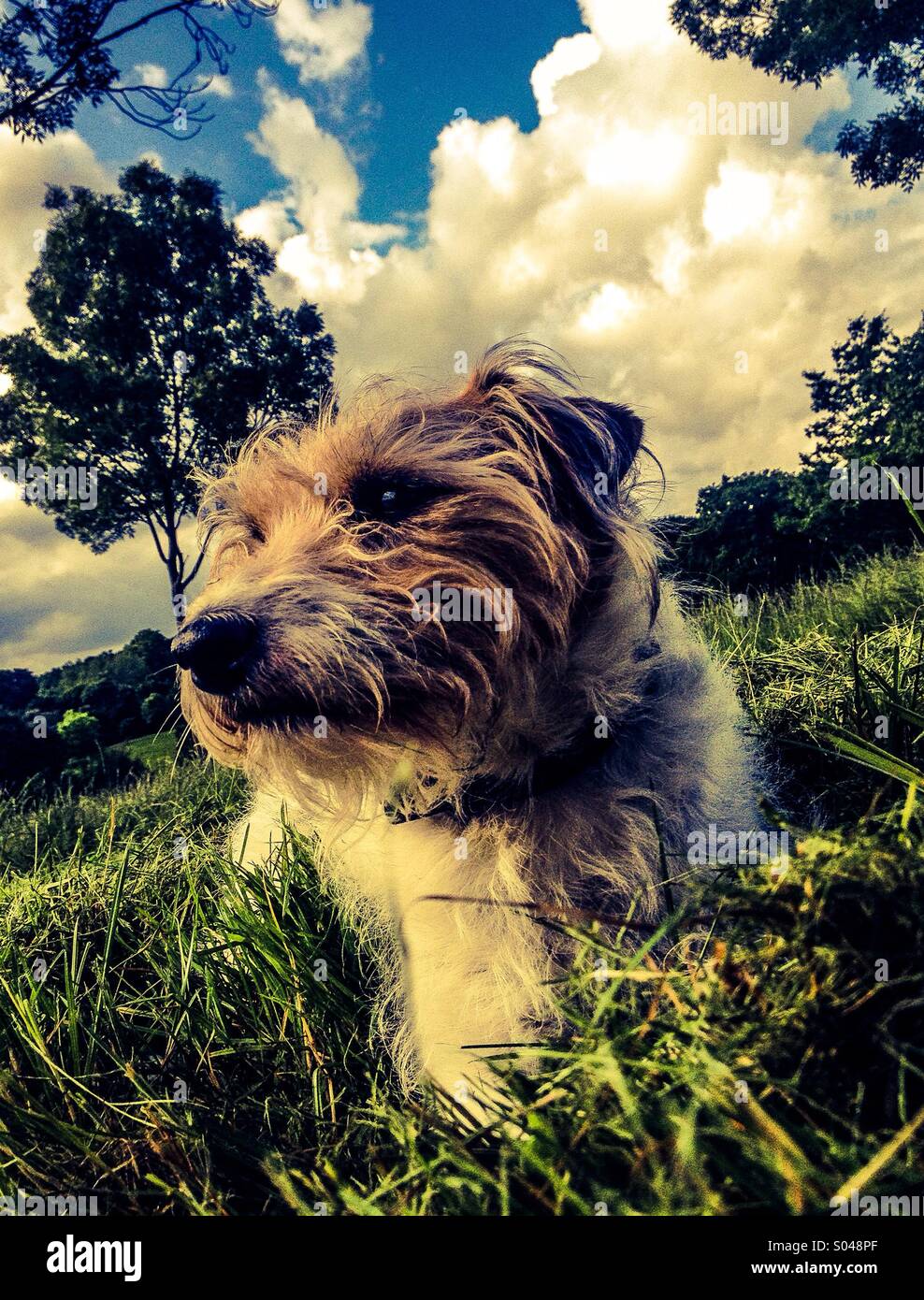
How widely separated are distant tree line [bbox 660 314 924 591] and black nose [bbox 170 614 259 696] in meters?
10.8

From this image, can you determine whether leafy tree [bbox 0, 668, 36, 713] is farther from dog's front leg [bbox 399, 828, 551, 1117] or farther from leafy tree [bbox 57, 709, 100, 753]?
dog's front leg [bbox 399, 828, 551, 1117]

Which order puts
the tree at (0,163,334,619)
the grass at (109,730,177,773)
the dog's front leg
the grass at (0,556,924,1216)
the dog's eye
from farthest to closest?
1. the tree at (0,163,334,619)
2. the grass at (109,730,177,773)
3. the dog's eye
4. the dog's front leg
5. the grass at (0,556,924,1216)

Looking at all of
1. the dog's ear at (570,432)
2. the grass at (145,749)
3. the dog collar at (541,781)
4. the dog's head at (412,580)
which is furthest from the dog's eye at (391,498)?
the grass at (145,749)

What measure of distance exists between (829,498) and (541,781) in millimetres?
15967

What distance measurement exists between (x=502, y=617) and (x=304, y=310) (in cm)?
2454

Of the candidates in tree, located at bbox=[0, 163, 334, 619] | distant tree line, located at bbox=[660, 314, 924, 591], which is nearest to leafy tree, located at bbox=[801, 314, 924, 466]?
distant tree line, located at bbox=[660, 314, 924, 591]

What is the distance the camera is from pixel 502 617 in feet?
8.20

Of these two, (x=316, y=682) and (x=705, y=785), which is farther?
(x=705, y=785)

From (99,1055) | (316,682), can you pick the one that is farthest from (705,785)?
(99,1055)

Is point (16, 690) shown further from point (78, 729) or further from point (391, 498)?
point (391, 498)

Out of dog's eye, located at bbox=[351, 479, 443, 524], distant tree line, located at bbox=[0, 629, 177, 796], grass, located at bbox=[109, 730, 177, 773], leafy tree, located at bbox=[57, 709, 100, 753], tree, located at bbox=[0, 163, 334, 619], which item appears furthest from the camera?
tree, located at bbox=[0, 163, 334, 619]

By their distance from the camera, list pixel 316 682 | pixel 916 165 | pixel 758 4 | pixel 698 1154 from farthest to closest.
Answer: pixel 916 165 → pixel 758 4 → pixel 316 682 → pixel 698 1154

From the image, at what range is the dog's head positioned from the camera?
8.12ft
